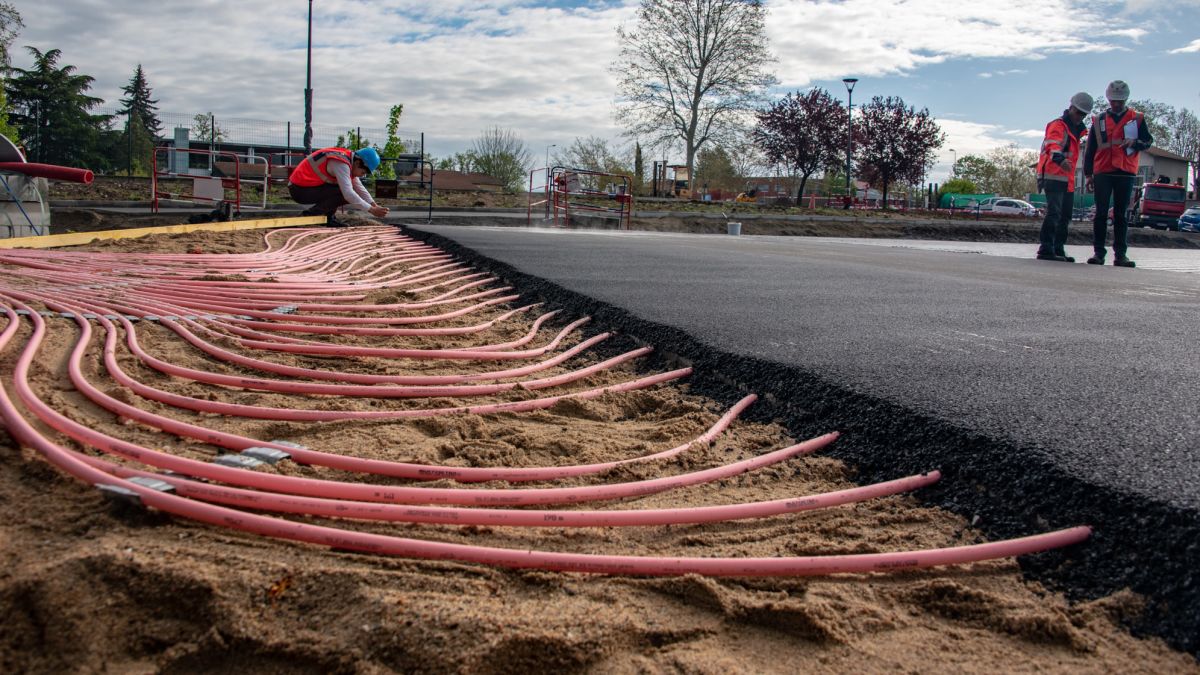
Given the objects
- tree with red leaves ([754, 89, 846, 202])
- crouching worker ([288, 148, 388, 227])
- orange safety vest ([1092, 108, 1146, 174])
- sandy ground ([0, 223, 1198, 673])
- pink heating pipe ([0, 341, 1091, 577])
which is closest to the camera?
sandy ground ([0, 223, 1198, 673])

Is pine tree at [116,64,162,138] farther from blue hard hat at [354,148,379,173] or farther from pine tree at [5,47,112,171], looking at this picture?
blue hard hat at [354,148,379,173]

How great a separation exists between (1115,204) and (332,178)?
9567 mm

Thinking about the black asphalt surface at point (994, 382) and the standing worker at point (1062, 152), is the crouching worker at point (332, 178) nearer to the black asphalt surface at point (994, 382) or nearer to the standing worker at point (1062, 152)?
the black asphalt surface at point (994, 382)

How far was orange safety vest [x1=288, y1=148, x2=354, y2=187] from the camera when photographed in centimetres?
1080

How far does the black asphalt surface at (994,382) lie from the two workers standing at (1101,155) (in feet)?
10.3

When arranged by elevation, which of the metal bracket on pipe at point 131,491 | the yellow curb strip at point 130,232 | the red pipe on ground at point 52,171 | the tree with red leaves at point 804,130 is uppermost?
the tree with red leaves at point 804,130

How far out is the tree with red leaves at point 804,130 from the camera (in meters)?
38.2

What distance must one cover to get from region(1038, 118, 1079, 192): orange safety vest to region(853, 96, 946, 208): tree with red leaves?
30.8 m

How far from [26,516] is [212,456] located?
21.2 inches

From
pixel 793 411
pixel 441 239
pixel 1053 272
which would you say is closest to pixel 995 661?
pixel 793 411

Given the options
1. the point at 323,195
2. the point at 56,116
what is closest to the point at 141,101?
the point at 56,116

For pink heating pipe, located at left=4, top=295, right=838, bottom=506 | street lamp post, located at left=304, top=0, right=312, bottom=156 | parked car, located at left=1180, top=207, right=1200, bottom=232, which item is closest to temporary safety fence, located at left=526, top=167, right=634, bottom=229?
street lamp post, located at left=304, top=0, right=312, bottom=156

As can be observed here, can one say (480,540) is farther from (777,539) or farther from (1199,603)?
(1199,603)

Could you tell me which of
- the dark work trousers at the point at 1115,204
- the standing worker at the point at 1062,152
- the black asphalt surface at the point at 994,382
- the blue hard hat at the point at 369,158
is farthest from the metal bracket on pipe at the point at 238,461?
the dark work trousers at the point at 1115,204
